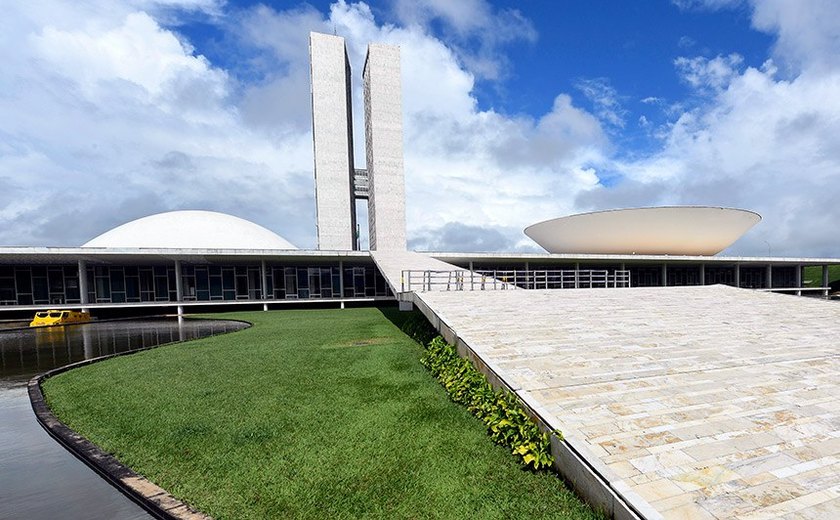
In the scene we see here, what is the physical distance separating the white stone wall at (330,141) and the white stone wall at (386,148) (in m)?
2.56

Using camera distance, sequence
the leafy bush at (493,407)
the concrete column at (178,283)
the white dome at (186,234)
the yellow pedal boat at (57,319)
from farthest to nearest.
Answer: the white dome at (186,234) < the concrete column at (178,283) < the yellow pedal boat at (57,319) < the leafy bush at (493,407)

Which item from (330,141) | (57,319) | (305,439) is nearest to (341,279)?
(330,141)

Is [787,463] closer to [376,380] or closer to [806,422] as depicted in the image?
[806,422]

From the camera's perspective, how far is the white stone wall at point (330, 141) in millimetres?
35562

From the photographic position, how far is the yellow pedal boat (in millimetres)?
19984

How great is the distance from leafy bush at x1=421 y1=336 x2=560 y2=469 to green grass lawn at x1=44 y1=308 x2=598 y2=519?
175mm

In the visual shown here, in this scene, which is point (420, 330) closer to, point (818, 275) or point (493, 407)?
point (493, 407)

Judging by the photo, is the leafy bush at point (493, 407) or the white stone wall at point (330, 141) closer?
the leafy bush at point (493, 407)

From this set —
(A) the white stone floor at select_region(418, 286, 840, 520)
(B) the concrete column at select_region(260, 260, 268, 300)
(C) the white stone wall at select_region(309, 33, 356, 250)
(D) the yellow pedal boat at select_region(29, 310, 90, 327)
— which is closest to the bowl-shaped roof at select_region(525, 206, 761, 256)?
(C) the white stone wall at select_region(309, 33, 356, 250)

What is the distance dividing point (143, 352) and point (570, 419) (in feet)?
39.5

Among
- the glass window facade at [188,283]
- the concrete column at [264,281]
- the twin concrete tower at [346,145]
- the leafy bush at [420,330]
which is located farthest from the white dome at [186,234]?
the leafy bush at [420,330]

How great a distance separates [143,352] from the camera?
11.4 meters

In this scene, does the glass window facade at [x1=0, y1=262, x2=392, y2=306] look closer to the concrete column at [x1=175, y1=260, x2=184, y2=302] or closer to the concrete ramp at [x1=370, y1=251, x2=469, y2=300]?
the concrete column at [x1=175, y1=260, x2=184, y2=302]

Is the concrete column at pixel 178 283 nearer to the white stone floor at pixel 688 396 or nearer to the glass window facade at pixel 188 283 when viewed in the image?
the glass window facade at pixel 188 283
